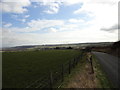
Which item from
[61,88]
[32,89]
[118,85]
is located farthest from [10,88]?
[118,85]

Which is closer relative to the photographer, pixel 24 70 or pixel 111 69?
pixel 111 69

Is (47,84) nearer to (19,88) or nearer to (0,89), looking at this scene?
(19,88)

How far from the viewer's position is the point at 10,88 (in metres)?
12.5

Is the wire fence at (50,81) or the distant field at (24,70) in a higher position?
the wire fence at (50,81)

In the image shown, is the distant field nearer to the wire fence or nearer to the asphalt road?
the wire fence

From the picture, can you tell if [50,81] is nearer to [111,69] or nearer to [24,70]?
[111,69]

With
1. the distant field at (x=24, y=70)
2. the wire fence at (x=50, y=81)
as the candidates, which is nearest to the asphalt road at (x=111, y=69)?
the wire fence at (x=50, y=81)

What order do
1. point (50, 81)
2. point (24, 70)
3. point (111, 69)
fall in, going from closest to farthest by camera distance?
point (50, 81) < point (111, 69) < point (24, 70)

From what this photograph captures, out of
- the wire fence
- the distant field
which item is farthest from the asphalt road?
the distant field

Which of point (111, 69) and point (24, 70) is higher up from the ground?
point (111, 69)

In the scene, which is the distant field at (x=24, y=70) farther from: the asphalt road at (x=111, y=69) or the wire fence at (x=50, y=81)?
the asphalt road at (x=111, y=69)

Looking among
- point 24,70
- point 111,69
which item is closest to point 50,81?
→ point 111,69

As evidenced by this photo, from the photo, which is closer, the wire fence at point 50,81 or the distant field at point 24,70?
the wire fence at point 50,81

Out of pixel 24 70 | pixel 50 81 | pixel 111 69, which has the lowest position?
pixel 24 70
